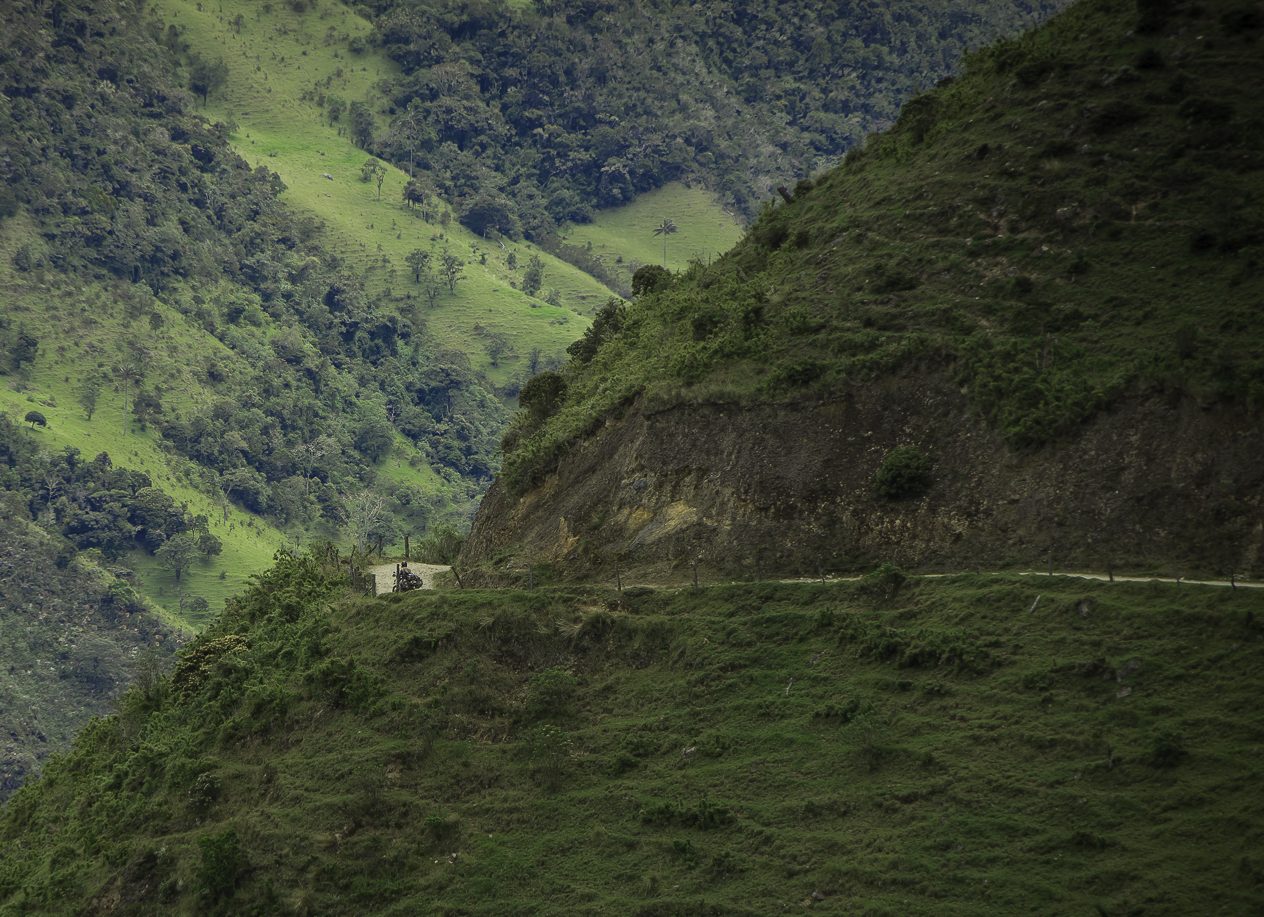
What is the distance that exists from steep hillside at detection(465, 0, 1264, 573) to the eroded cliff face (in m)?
0.07

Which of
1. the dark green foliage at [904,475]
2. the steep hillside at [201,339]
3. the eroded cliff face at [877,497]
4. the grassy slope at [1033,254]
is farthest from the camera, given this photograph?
the steep hillside at [201,339]

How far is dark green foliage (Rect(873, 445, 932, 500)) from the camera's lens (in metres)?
45.7

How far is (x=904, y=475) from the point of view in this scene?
45.6 meters

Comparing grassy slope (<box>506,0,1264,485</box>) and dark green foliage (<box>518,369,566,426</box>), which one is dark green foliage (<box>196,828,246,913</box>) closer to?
grassy slope (<box>506,0,1264,485</box>)

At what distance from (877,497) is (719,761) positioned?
8583mm

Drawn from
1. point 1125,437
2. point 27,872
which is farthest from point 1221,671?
point 27,872

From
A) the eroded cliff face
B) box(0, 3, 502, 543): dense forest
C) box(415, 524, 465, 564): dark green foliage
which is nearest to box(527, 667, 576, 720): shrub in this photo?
the eroded cliff face

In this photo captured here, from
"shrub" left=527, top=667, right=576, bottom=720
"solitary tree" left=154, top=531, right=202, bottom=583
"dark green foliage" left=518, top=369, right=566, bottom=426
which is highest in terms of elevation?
"dark green foliage" left=518, top=369, right=566, bottom=426

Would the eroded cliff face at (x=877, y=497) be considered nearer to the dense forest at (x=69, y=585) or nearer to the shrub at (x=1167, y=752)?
the shrub at (x=1167, y=752)

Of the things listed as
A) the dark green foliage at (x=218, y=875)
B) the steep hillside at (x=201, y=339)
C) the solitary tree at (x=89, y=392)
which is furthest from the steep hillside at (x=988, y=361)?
the solitary tree at (x=89, y=392)

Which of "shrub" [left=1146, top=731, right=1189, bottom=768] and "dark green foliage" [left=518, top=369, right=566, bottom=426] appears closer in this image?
"shrub" [left=1146, top=731, right=1189, bottom=768]

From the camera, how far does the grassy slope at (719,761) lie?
3550 centimetres

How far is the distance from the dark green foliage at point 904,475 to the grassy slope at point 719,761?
306 cm

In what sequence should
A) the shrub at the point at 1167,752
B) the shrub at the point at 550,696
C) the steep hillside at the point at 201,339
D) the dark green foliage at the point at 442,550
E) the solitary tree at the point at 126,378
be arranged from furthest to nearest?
the solitary tree at the point at 126,378, the steep hillside at the point at 201,339, the dark green foliage at the point at 442,550, the shrub at the point at 550,696, the shrub at the point at 1167,752
